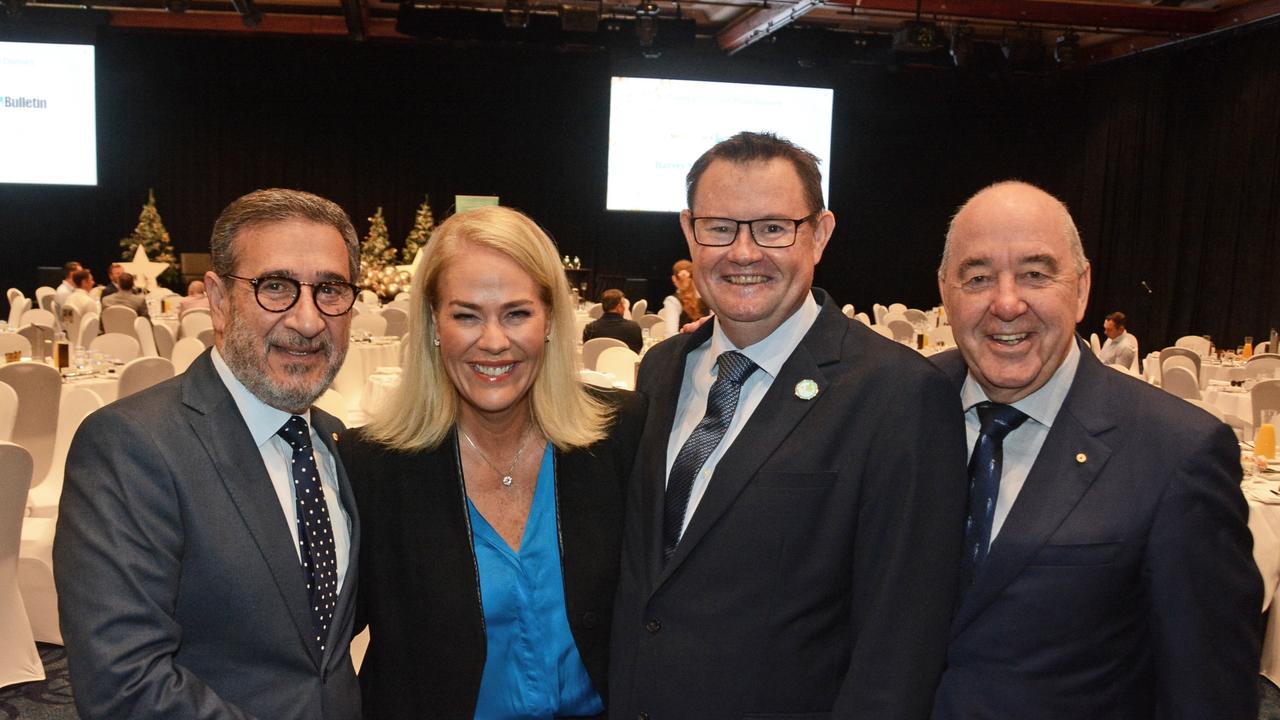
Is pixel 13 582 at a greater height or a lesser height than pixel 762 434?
lesser

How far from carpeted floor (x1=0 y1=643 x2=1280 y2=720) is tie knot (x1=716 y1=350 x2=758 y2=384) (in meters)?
3.25

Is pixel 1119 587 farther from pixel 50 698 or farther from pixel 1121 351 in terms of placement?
pixel 1121 351

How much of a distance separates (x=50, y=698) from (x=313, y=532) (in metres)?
3.19

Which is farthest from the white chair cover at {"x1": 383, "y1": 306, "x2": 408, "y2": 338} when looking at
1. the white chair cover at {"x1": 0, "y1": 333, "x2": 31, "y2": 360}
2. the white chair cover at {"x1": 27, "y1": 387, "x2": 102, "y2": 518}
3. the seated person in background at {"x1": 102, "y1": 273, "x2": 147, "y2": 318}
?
the white chair cover at {"x1": 27, "y1": 387, "x2": 102, "y2": 518}

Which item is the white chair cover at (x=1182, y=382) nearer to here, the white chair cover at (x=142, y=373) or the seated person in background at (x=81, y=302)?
the white chair cover at (x=142, y=373)

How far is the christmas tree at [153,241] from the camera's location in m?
17.1

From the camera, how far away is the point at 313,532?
1903 mm

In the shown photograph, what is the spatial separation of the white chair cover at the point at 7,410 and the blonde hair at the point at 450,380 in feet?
13.4

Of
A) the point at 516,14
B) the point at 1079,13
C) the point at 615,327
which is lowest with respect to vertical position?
the point at 615,327

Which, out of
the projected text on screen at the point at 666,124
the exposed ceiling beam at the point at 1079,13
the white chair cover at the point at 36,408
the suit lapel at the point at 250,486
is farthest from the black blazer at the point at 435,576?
the projected text on screen at the point at 666,124

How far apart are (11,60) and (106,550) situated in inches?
674

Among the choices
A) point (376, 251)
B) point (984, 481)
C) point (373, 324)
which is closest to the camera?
point (984, 481)

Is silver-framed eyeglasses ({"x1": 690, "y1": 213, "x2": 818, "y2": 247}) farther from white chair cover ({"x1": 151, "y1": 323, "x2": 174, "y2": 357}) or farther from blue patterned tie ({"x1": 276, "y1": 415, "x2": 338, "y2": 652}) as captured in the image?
white chair cover ({"x1": 151, "y1": 323, "x2": 174, "y2": 357})

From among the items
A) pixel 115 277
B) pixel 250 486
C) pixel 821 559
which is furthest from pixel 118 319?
pixel 821 559
